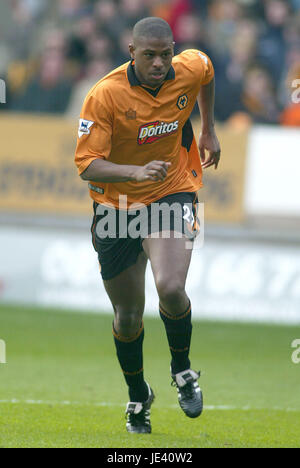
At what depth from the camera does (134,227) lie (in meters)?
6.47

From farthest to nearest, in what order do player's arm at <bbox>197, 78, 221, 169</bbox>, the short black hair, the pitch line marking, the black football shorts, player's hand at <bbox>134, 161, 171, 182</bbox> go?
the pitch line marking, player's arm at <bbox>197, 78, 221, 169</bbox>, the black football shorts, the short black hair, player's hand at <bbox>134, 161, 171, 182</bbox>

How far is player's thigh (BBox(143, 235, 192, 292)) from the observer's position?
20.1 ft

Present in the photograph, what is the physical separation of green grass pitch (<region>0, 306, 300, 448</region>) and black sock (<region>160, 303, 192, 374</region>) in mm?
497

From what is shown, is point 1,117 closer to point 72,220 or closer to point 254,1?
point 72,220

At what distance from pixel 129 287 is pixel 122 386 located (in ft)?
8.74

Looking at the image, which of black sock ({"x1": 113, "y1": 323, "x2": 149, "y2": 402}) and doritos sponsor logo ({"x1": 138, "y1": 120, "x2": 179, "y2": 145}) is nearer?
doritos sponsor logo ({"x1": 138, "y1": 120, "x2": 179, "y2": 145})

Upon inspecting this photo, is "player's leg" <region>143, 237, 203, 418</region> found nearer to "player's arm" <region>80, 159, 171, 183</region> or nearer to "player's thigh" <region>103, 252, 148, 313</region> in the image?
"player's thigh" <region>103, 252, 148, 313</region>

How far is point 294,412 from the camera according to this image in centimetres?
768

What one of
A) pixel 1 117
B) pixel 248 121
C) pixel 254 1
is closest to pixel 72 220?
pixel 1 117

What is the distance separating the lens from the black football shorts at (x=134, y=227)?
6430 mm

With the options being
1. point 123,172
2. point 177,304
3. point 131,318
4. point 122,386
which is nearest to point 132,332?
point 131,318

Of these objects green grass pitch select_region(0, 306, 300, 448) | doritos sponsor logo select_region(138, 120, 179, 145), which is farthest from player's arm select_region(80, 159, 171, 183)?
green grass pitch select_region(0, 306, 300, 448)

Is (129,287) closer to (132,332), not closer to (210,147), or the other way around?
(132,332)

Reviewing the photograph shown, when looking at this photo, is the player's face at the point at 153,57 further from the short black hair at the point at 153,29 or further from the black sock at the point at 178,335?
the black sock at the point at 178,335
